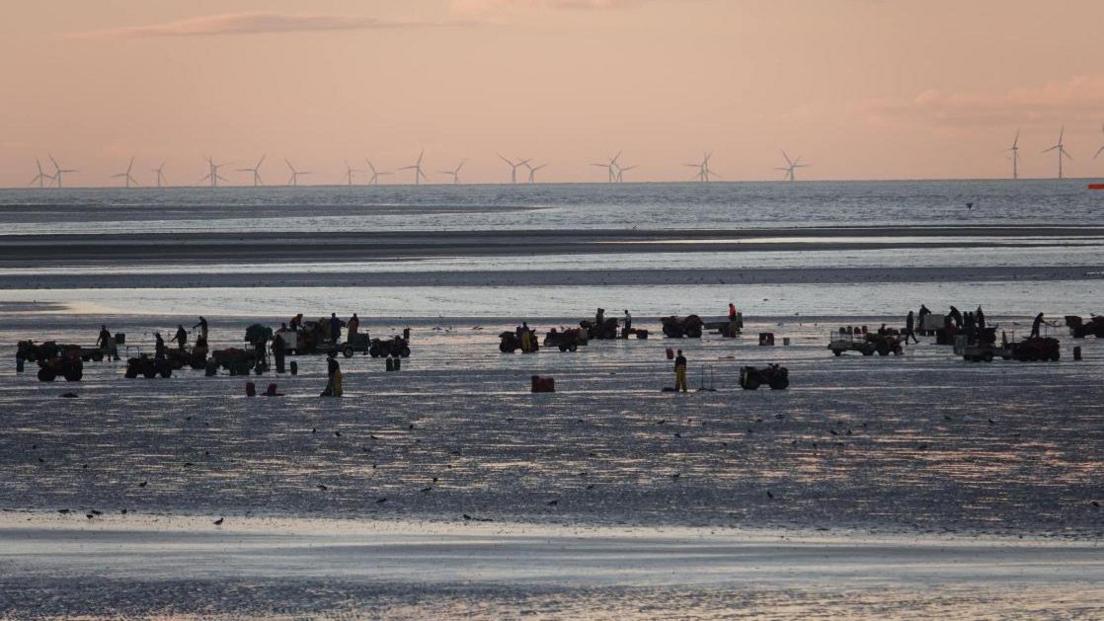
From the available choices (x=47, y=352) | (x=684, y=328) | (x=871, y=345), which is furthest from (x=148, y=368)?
(x=871, y=345)

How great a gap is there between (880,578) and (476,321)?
55304 mm

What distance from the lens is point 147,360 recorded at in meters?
56.8

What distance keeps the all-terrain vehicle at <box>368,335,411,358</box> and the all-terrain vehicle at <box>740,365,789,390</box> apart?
15561mm

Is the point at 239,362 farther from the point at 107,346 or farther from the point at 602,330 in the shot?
the point at 602,330

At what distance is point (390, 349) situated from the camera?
62.4 m

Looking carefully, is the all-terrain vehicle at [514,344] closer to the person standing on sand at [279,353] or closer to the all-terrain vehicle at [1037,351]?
the person standing on sand at [279,353]

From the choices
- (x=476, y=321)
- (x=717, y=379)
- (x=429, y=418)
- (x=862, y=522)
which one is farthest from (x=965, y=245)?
(x=862, y=522)

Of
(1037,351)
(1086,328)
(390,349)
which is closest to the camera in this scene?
(1037,351)

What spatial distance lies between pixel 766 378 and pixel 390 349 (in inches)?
651

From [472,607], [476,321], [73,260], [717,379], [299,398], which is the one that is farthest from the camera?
[73,260]

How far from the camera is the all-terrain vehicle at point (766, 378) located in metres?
50.9

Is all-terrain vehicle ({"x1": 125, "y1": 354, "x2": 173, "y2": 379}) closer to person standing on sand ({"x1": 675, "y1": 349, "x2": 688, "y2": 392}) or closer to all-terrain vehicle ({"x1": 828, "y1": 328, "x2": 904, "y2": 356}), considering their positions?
person standing on sand ({"x1": 675, "y1": 349, "x2": 688, "y2": 392})

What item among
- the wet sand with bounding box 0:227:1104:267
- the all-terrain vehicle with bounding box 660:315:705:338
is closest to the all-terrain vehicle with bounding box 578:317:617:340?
the all-terrain vehicle with bounding box 660:315:705:338

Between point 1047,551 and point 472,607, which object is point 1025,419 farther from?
point 472,607
